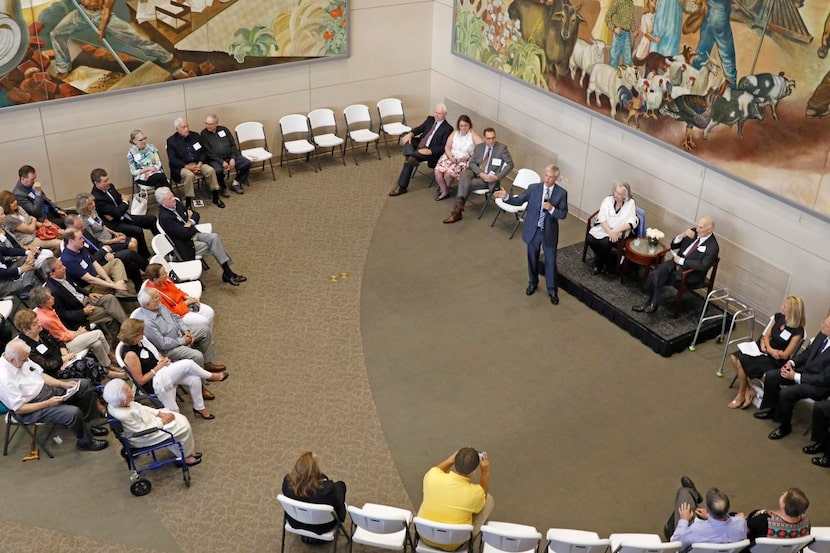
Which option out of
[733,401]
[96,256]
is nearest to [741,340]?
[733,401]

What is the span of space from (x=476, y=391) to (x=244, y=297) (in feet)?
9.66

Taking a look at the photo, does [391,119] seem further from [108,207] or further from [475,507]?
[475,507]

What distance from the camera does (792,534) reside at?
583cm

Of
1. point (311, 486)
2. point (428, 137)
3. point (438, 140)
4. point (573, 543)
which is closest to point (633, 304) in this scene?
point (573, 543)

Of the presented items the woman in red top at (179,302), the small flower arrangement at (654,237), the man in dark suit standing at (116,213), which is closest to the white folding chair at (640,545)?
the small flower arrangement at (654,237)

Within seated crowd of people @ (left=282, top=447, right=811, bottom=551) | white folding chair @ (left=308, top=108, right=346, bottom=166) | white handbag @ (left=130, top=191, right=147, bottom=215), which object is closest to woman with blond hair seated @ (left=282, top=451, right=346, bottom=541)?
seated crowd of people @ (left=282, top=447, right=811, bottom=551)

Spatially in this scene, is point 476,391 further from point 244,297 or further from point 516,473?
point 244,297

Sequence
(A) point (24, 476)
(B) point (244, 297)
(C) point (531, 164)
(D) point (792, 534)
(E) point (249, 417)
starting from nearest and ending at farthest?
(D) point (792, 534), (A) point (24, 476), (E) point (249, 417), (B) point (244, 297), (C) point (531, 164)

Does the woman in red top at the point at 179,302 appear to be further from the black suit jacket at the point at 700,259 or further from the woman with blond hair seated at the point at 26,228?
the black suit jacket at the point at 700,259

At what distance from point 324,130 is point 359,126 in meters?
0.54

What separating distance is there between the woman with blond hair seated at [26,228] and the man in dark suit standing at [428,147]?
14.7ft

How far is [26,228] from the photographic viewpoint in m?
8.95

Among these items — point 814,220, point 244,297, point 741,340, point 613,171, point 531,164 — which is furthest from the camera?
point 531,164

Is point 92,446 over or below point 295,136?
below
